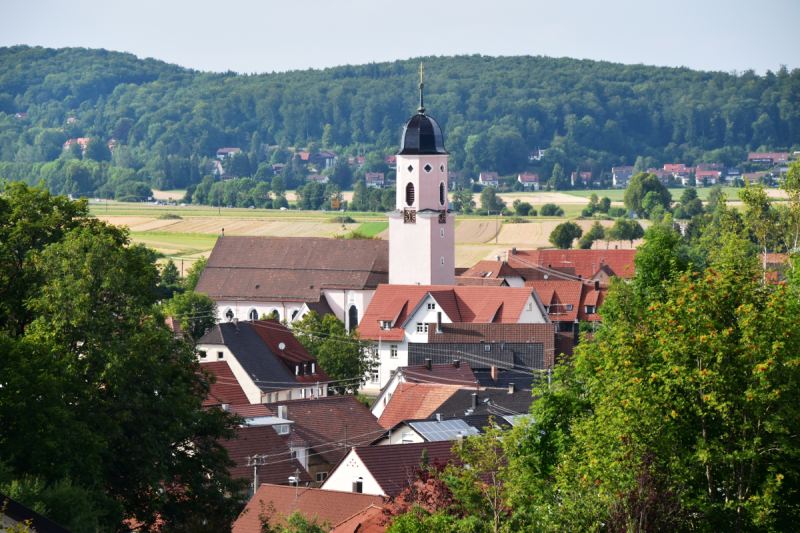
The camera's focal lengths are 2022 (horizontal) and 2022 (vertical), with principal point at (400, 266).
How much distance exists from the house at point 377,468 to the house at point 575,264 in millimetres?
59724

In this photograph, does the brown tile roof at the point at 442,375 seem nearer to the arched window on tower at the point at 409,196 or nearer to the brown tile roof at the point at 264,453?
the brown tile roof at the point at 264,453

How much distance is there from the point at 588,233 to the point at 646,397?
116m

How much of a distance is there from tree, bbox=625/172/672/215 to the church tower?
3011 inches

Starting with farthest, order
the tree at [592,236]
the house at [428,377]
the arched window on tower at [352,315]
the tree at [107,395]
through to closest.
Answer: the tree at [592,236] < the arched window on tower at [352,315] < the house at [428,377] < the tree at [107,395]

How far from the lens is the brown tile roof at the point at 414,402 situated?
5669 centimetres

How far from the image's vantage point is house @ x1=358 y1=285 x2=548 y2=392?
275ft

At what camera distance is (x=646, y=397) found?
96.2 feet

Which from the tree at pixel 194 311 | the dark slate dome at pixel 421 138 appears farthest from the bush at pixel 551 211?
the tree at pixel 194 311

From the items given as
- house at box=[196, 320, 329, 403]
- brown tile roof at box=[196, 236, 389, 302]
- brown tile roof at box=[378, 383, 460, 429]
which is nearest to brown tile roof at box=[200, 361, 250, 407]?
house at box=[196, 320, 329, 403]

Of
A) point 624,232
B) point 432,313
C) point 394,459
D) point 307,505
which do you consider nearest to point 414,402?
point 394,459

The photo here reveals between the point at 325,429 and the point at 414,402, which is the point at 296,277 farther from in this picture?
the point at 325,429

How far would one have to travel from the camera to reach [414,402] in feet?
190

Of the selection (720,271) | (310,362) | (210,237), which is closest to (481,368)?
(310,362)

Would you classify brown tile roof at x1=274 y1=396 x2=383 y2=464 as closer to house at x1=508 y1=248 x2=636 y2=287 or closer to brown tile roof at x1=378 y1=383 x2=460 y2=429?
brown tile roof at x1=378 y1=383 x2=460 y2=429
